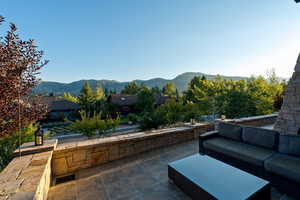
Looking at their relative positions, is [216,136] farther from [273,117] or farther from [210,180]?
[273,117]

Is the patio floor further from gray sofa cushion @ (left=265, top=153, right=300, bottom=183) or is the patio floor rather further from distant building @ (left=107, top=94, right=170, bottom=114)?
distant building @ (left=107, top=94, right=170, bottom=114)

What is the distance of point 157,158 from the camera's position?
3.29 meters

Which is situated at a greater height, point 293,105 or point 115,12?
point 115,12

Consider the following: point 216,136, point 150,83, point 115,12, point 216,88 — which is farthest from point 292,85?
point 150,83

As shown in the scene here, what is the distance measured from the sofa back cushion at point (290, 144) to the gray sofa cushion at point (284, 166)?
4.0 inches

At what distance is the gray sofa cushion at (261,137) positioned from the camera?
250cm

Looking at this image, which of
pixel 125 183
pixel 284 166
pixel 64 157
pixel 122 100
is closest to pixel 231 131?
pixel 284 166

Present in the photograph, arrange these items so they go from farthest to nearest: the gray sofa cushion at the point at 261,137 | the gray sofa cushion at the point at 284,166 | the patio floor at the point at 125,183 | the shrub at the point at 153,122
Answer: the shrub at the point at 153,122 < the gray sofa cushion at the point at 261,137 < the patio floor at the point at 125,183 < the gray sofa cushion at the point at 284,166

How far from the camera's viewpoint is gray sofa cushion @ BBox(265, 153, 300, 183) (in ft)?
5.75

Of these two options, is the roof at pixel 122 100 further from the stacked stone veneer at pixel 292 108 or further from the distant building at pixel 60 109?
the stacked stone veneer at pixel 292 108

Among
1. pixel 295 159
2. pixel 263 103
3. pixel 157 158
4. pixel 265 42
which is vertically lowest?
pixel 157 158

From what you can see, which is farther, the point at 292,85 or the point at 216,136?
the point at 292,85

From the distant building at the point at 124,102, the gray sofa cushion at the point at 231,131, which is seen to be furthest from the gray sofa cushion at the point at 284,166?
the distant building at the point at 124,102

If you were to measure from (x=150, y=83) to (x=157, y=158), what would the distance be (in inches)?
4757
